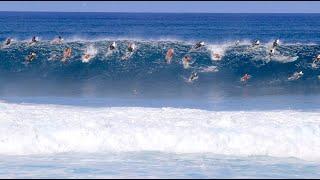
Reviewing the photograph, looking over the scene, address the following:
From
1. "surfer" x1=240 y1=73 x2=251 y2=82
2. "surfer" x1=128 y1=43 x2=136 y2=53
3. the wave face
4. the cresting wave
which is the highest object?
"surfer" x1=128 y1=43 x2=136 y2=53

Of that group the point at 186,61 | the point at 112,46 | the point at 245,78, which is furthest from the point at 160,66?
the point at 112,46

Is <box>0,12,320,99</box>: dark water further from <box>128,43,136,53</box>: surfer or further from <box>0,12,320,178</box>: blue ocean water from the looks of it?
<box>128,43,136,53</box>: surfer

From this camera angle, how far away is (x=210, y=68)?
35500mm

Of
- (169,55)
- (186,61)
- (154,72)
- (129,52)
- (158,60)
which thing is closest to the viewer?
(154,72)

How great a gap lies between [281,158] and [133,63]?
19.1m

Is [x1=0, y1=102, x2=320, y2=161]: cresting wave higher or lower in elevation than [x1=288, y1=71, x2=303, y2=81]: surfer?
lower

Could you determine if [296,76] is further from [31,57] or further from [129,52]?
[31,57]

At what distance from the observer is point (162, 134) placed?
60.6 feet

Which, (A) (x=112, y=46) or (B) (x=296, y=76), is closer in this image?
(B) (x=296, y=76)

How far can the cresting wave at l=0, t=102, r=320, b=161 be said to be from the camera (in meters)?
17.8

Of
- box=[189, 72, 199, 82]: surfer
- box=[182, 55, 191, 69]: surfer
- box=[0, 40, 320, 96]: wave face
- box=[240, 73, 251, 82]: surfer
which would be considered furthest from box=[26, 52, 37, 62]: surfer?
box=[240, 73, 251, 82]: surfer

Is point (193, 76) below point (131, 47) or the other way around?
below

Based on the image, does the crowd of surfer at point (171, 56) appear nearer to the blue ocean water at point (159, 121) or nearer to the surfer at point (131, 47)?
the surfer at point (131, 47)

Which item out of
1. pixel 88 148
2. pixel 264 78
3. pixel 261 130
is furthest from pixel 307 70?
pixel 88 148
